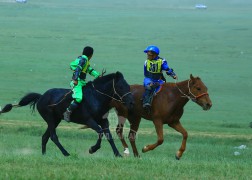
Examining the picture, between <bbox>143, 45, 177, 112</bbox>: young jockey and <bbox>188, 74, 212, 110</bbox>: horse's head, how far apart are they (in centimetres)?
51

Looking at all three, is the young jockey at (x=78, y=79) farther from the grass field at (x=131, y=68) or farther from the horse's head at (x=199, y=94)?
the horse's head at (x=199, y=94)

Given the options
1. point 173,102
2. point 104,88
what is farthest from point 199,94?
point 104,88

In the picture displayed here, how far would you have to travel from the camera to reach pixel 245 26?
73000 mm

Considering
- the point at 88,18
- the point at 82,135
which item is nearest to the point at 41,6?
the point at 88,18

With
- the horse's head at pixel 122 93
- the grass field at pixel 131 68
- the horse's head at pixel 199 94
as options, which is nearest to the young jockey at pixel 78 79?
the horse's head at pixel 122 93

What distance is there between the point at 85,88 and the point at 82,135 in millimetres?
7027

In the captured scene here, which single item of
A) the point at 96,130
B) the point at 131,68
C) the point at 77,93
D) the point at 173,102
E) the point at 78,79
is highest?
the point at 78,79

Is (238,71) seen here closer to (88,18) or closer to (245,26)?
(245,26)

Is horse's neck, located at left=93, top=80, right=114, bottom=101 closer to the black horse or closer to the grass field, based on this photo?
the black horse

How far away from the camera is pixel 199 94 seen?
1471 cm

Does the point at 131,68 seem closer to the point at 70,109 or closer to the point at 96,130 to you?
the point at 70,109

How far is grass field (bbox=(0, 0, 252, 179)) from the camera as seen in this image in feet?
37.9

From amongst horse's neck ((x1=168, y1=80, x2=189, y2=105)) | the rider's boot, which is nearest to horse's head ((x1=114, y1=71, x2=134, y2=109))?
the rider's boot

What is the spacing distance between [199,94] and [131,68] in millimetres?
29800
